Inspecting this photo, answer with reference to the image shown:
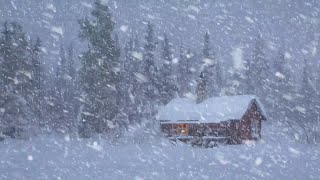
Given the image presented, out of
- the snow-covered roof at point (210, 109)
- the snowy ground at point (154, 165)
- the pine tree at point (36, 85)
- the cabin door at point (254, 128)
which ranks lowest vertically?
the snowy ground at point (154, 165)

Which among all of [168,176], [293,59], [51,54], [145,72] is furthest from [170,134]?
[51,54]

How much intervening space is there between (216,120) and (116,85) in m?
11.9

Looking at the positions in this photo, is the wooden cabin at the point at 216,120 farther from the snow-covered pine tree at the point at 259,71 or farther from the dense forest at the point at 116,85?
the snow-covered pine tree at the point at 259,71

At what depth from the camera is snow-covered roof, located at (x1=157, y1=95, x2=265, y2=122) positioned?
1309 inches

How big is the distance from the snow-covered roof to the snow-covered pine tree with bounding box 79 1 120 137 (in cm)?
533

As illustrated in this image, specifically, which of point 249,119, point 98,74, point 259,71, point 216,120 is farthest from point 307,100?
point 98,74

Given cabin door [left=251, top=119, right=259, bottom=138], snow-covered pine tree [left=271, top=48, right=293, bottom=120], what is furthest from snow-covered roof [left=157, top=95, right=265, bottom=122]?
snow-covered pine tree [left=271, top=48, right=293, bottom=120]

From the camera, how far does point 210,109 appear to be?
34906 mm

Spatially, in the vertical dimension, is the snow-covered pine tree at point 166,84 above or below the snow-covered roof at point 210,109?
above

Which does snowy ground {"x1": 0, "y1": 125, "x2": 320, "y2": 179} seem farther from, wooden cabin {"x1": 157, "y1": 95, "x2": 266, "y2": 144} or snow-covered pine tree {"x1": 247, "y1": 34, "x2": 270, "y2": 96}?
snow-covered pine tree {"x1": 247, "y1": 34, "x2": 270, "y2": 96}

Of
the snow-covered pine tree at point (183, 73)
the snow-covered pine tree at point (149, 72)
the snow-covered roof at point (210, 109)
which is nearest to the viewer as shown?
the snow-covered roof at point (210, 109)

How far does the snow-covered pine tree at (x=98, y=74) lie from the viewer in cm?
3831

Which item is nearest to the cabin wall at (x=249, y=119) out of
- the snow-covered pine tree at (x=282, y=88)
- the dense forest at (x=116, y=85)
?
the dense forest at (x=116, y=85)

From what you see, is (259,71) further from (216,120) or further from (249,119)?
(216,120)
